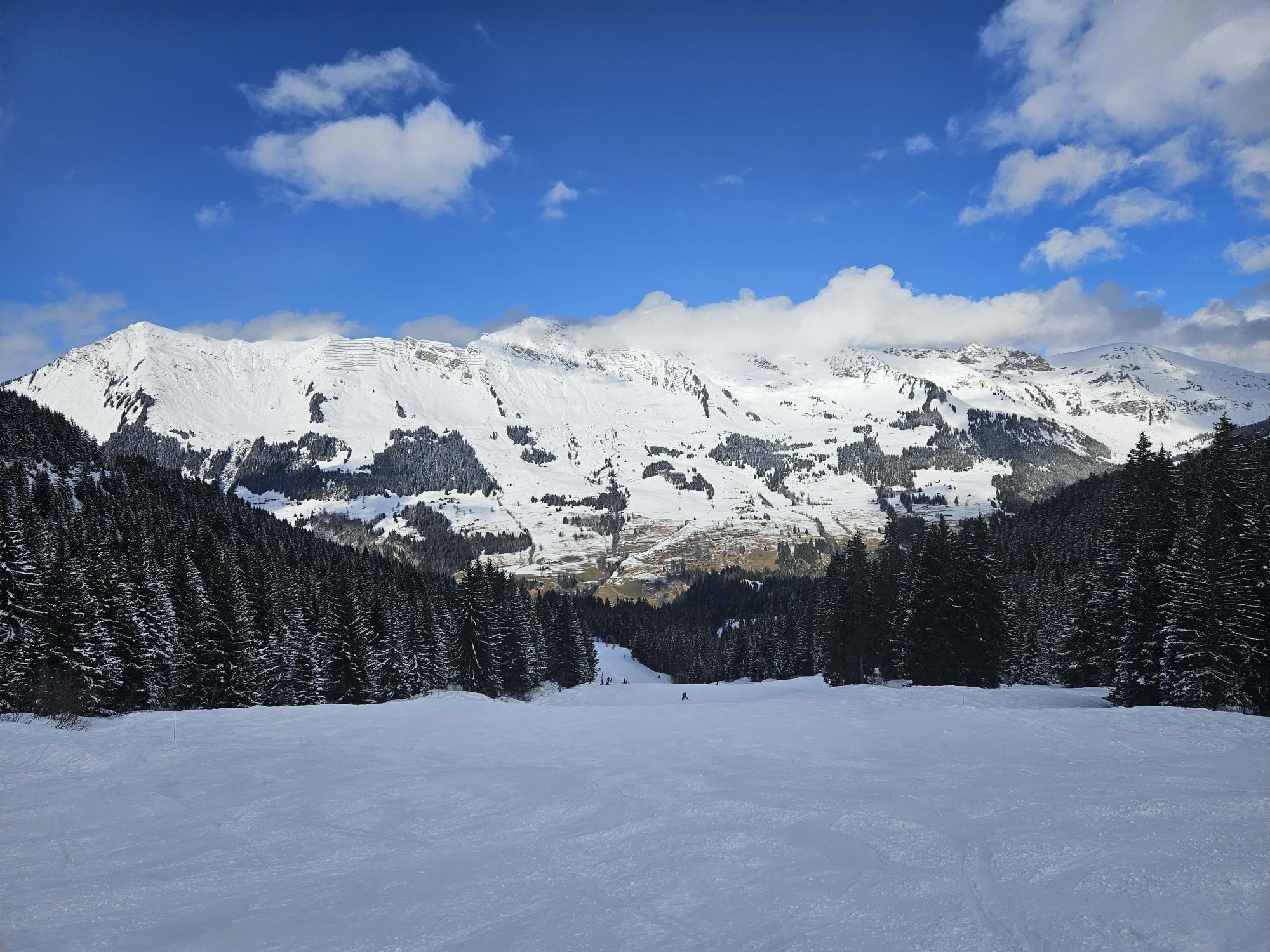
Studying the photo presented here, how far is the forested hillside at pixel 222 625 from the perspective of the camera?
3722 centimetres

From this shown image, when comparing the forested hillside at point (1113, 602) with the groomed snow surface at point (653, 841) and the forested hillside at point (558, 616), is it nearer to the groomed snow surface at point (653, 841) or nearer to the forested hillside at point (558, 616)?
the forested hillside at point (558, 616)

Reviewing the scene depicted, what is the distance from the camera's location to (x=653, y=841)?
1080 centimetres

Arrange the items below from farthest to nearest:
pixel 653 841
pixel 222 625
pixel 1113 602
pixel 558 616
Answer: pixel 558 616
pixel 222 625
pixel 1113 602
pixel 653 841

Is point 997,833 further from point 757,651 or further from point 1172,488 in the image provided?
point 757,651

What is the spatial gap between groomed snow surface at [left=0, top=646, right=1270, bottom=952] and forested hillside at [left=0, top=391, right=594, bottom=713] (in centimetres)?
2425

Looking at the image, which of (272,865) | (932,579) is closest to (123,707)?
(272,865)

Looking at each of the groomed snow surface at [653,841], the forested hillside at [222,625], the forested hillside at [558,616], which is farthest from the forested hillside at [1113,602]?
the forested hillside at [222,625]

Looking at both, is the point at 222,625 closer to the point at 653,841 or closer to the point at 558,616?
the point at 558,616

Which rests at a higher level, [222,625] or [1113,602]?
[222,625]

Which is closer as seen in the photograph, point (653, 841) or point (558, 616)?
point (653, 841)

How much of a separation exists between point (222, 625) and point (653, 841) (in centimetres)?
4972

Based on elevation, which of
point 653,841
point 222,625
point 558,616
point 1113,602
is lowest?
point 558,616

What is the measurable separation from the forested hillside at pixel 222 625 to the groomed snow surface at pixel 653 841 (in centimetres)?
2425

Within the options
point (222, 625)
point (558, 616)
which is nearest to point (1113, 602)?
point (222, 625)
